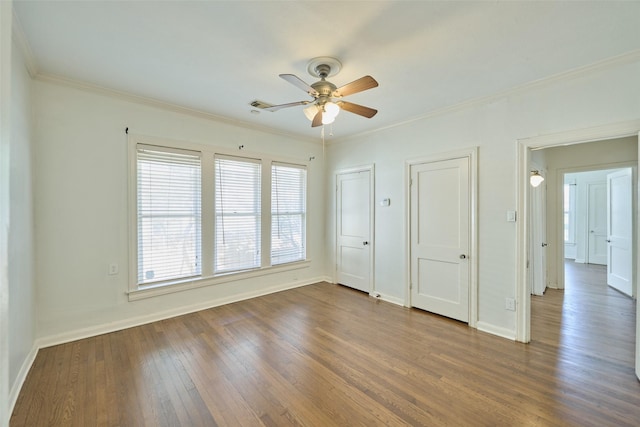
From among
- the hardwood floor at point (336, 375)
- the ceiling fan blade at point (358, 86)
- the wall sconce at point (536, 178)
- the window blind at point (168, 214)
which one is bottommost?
the hardwood floor at point (336, 375)

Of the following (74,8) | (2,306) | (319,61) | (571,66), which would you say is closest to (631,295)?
(571,66)

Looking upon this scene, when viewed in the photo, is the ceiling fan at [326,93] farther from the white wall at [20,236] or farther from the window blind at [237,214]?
the white wall at [20,236]

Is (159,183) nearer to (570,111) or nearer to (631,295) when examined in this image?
(570,111)

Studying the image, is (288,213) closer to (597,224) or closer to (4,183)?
(4,183)

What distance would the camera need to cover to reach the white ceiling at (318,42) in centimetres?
192

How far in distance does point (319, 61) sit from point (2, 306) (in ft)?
8.42

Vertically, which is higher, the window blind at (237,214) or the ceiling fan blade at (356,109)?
the ceiling fan blade at (356,109)

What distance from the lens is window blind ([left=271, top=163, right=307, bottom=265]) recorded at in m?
4.76

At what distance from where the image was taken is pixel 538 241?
15.3 feet

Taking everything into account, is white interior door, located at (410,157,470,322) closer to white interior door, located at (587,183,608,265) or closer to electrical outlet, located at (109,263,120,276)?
electrical outlet, located at (109,263,120,276)

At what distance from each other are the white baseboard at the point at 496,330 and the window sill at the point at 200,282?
9.49 feet

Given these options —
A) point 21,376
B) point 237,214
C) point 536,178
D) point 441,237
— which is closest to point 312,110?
point 237,214

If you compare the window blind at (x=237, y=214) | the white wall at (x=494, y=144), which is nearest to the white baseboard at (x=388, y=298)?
the white wall at (x=494, y=144)

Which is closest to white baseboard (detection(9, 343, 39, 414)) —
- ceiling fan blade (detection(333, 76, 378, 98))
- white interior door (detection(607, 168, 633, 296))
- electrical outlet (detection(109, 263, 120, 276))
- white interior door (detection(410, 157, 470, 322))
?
electrical outlet (detection(109, 263, 120, 276))
